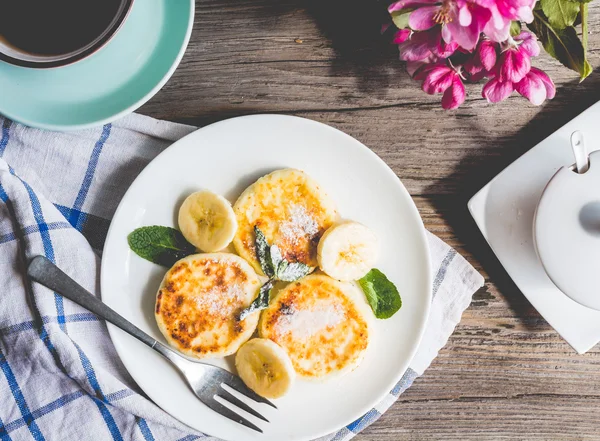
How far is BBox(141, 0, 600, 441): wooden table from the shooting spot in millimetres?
1485

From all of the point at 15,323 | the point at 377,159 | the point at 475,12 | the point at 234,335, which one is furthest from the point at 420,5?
the point at 15,323

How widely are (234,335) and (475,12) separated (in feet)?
2.67

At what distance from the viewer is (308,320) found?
1398mm

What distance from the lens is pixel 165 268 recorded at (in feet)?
4.74

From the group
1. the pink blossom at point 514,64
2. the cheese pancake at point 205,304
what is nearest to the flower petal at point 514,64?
the pink blossom at point 514,64

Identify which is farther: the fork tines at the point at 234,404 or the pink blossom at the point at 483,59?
the fork tines at the point at 234,404

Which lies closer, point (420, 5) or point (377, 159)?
point (420, 5)

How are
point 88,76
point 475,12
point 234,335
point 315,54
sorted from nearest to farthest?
point 475,12 → point 88,76 → point 234,335 → point 315,54

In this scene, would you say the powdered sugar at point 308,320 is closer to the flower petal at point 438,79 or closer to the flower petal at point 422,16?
the flower petal at point 438,79

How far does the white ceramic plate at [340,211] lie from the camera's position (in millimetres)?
1415

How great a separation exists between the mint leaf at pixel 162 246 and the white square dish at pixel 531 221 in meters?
0.67

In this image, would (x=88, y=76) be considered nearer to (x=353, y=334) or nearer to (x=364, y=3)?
(x=364, y=3)

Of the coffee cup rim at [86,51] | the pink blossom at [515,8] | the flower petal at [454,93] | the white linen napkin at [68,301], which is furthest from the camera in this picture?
the white linen napkin at [68,301]

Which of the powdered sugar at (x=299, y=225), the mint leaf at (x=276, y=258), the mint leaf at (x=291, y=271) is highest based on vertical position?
the powdered sugar at (x=299, y=225)
